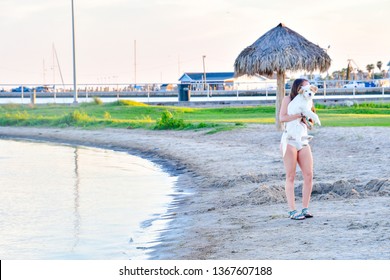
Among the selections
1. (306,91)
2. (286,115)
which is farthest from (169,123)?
(306,91)

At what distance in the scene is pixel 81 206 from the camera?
56.0ft

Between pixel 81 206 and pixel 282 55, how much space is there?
37.8 ft

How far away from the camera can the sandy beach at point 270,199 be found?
10602 millimetres

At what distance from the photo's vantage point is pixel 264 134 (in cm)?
2666

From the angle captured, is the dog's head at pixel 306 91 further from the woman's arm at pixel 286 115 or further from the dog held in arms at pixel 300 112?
the woman's arm at pixel 286 115

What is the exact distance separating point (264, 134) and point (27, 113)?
873 inches

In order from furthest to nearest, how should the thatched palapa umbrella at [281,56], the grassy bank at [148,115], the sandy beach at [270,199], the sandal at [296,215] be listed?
the grassy bank at [148,115]
the thatched palapa umbrella at [281,56]
the sandal at [296,215]
the sandy beach at [270,199]

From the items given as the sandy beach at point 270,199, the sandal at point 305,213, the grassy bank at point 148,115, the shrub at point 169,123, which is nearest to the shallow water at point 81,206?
the sandy beach at point 270,199

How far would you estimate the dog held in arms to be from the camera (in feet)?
37.9

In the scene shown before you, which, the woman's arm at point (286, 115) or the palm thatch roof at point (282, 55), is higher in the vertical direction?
the palm thatch roof at point (282, 55)

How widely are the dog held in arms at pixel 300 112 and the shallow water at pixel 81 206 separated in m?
2.34

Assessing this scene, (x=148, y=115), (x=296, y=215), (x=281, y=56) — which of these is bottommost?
(x=148, y=115)

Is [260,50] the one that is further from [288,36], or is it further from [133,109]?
[133,109]

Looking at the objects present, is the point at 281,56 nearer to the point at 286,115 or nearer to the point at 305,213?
the point at 305,213
